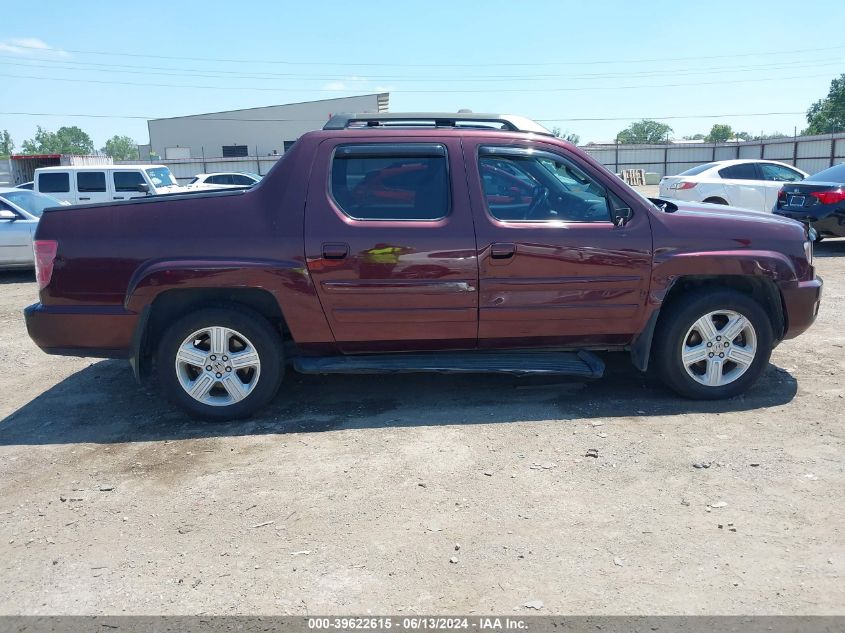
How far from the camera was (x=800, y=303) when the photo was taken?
489 cm

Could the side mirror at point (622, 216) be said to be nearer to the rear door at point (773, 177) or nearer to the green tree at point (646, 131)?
the rear door at point (773, 177)

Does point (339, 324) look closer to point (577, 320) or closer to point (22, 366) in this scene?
point (577, 320)

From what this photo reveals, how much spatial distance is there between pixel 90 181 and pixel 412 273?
52.0ft

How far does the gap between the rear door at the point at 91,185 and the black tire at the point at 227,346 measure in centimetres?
1475

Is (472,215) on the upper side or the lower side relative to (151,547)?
upper

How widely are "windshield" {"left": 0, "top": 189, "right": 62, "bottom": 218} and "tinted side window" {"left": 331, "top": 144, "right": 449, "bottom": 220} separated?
9012mm

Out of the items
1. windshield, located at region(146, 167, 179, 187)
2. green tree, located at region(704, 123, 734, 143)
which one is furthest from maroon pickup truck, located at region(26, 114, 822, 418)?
green tree, located at region(704, 123, 734, 143)

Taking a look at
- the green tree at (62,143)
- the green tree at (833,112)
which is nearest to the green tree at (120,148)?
the green tree at (62,143)

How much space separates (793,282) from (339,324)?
3130 millimetres

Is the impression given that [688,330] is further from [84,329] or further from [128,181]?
[128,181]

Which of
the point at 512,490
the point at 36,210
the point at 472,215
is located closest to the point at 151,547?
the point at 512,490

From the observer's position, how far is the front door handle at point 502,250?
179 inches

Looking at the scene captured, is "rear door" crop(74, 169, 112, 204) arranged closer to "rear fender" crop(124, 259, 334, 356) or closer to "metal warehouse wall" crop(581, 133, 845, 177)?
"rear fender" crop(124, 259, 334, 356)

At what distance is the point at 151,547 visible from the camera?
3.27 meters
